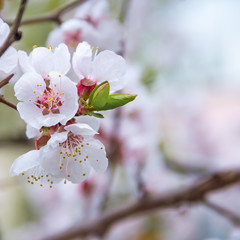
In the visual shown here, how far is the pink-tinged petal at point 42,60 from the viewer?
0.59 m

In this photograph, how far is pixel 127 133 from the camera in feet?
4.42

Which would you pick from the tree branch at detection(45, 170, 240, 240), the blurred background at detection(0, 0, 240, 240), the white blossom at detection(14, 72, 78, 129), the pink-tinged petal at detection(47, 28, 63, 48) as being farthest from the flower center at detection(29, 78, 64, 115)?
the tree branch at detection(45, 170, 240, 240)

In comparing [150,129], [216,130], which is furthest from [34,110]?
[216,130]

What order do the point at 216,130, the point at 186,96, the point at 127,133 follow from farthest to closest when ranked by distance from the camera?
the point at 216,130 → the point at 186,96 → the point at 127,133

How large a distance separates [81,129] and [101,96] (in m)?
0.05

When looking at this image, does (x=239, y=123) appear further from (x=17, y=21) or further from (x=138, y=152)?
(x=17, y=21)

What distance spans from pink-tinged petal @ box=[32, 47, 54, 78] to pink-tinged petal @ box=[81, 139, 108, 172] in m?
0.11

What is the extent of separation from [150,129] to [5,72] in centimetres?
86

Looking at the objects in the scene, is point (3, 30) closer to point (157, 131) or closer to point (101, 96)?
point (101, 96)

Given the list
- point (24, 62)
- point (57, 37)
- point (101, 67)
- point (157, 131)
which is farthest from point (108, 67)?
point (157, 131)

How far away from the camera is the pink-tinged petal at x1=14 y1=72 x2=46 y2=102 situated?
583 millimetres

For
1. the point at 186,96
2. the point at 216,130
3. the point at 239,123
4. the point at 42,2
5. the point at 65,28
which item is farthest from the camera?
the point at 239,123

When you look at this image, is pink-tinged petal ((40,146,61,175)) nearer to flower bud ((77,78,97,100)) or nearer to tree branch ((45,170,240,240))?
flower bud ((77,78,97,100))

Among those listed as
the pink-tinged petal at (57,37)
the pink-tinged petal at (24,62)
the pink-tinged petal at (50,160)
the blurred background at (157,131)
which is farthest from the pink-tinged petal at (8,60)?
the blurred background at (157,131)
